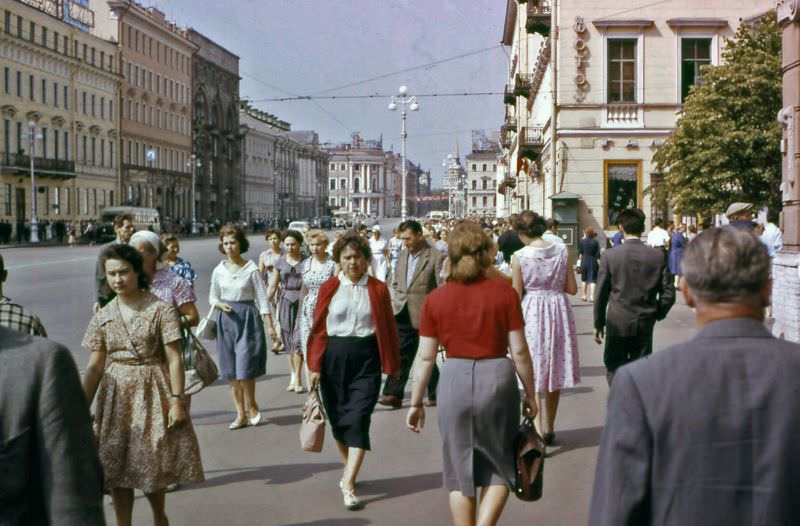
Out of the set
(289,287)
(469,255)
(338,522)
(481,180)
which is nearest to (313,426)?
(338,522)

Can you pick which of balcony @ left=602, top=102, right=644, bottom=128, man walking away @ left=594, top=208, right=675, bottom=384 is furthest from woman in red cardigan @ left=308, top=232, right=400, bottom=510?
balcony @ left=602, top=102, right=644, bottom=128

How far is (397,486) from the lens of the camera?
7.15 metres

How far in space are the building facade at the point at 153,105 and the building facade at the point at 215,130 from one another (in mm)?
1823

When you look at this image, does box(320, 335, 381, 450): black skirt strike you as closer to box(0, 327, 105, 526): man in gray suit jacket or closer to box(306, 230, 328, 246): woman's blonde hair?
box(306, 230, 328, 246): woman's blonde hair

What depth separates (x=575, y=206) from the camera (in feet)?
109

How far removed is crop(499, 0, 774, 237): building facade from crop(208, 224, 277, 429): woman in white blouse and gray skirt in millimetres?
25830

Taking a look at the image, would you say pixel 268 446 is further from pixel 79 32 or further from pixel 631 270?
pixel 79 32

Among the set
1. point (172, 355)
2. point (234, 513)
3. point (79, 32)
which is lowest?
point (234, 513)

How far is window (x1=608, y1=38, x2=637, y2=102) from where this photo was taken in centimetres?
3422

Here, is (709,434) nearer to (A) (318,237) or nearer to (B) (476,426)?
(B) (476,426)

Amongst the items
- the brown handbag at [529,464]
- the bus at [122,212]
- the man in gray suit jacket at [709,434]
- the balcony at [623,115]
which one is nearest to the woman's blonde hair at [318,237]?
the brown handbag at [529,464]

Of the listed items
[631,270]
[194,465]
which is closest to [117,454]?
[194,465]

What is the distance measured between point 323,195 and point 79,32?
98.5 m

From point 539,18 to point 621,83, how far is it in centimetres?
454
